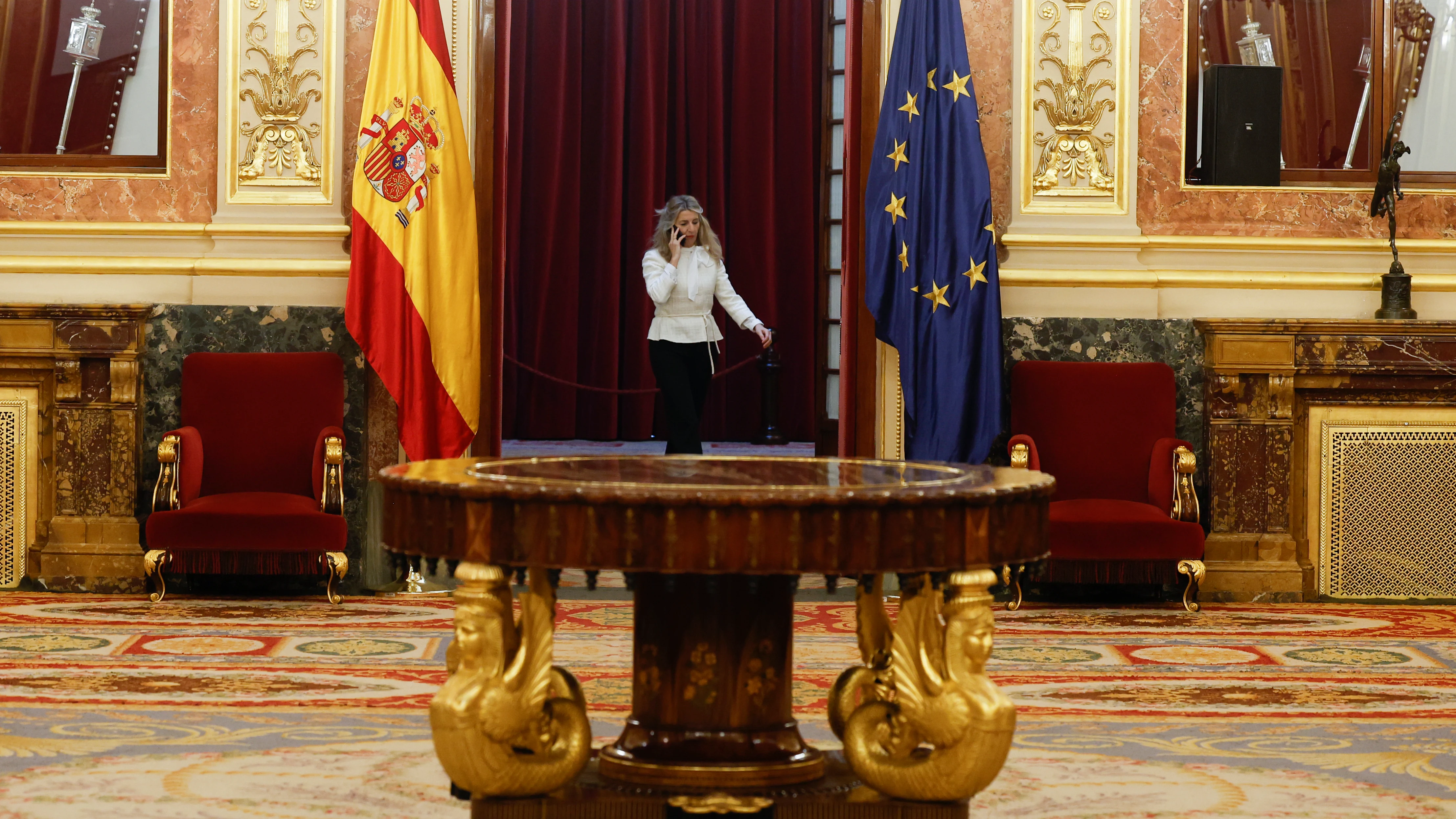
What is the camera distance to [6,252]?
6016 mm

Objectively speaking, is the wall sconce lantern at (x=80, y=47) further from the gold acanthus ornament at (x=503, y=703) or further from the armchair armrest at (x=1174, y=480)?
the gold acanthus ornament at (x=503, y=703)

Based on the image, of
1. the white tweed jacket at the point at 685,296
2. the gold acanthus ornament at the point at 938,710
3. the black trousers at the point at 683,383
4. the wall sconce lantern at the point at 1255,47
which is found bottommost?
the gold acanthus ornament at the point at 938,710

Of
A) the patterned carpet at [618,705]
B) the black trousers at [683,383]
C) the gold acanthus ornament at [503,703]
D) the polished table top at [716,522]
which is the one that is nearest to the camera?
the polished table top at [716,522]

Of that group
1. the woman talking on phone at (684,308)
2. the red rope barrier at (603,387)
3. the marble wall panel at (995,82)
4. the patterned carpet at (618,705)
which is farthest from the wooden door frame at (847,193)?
the red rope barrier at (603,387)

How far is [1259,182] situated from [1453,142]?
3.07ft

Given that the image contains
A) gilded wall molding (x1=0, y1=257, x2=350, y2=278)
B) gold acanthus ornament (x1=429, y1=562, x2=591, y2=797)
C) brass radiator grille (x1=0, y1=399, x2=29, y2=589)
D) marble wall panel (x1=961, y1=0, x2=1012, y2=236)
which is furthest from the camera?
marble wall panel (x1=961, y1=0, x2=1012, y2=236)

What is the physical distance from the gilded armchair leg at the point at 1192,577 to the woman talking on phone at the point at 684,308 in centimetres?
204

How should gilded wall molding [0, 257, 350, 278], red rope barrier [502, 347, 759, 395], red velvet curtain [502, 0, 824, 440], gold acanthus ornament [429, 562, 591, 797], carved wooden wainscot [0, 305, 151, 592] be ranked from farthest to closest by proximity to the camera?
red velvet curtain [502, 0, 824, 440]
red rope barrier [502, 347, 759, 395]
gilded wall molding [0, 257, 350, 278]
carved wooden wainscot [0, 305, 151, 592]
gold acanthus ornament [429, 562, 591, 797]

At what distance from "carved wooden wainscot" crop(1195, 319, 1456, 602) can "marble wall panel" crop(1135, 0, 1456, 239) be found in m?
0.53

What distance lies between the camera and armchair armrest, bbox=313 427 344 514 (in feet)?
17.9

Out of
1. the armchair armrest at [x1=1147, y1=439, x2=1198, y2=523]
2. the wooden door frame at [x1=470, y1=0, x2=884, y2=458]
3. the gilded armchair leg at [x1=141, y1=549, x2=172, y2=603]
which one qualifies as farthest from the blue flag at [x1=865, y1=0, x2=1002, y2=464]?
the gilded armchair leg at [x1=141, y1=549, x2=172, y2=603]

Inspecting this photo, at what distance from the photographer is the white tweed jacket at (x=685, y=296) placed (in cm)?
656

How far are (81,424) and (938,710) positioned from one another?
436cm

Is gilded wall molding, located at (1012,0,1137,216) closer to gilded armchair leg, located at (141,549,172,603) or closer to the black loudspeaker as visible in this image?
the black loudspeaker
